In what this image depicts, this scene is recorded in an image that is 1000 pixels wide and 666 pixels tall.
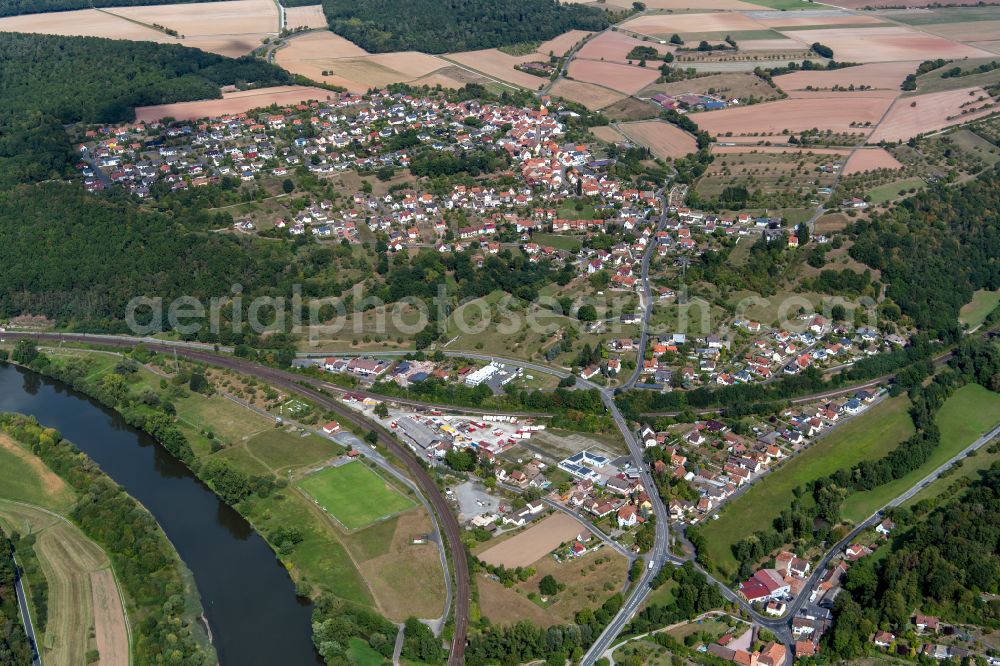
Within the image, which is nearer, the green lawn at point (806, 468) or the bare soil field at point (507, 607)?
the bare soil field at point (507, 607)

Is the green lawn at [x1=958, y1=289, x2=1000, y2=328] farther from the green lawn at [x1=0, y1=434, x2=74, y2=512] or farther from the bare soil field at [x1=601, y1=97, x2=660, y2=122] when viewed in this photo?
the green lawn at [x1=0, y1=434, x2=74, y2=512]

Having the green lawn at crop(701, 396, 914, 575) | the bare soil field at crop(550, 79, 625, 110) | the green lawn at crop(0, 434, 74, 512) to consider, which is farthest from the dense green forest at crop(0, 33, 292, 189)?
the green lawn at crop(701, 396, 914, 575)

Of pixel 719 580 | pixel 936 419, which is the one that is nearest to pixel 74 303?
pixel 719 580

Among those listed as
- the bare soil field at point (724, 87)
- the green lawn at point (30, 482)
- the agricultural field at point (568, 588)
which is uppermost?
the bare soil field at point (724, 87)

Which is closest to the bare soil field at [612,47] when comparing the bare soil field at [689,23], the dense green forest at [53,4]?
the bare soil field at [689,23]

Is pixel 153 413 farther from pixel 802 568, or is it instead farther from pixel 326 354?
pixel 802 568

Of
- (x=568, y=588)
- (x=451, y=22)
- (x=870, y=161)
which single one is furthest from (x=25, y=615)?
(x=451, y=22)

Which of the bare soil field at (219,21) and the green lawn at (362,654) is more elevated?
the bare soil field at (219,21)

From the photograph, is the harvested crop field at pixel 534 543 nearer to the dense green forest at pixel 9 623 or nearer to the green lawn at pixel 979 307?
the dense green forest at pixel 9 623
